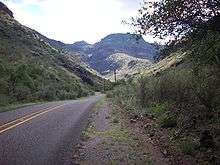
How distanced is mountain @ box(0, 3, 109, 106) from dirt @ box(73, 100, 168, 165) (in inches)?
790

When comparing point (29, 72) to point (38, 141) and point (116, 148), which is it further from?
point (116, 148)

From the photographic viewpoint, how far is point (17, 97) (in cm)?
4112

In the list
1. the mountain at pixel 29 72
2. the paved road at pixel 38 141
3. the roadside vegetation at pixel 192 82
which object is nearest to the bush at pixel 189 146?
the roadside vegetation at pixel 192 82

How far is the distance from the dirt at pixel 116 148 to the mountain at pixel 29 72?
65.8 ft

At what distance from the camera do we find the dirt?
32.2 ft

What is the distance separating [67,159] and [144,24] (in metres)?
5.66

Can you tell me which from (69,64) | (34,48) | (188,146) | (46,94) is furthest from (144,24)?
→ (69,64)

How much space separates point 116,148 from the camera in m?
11.4

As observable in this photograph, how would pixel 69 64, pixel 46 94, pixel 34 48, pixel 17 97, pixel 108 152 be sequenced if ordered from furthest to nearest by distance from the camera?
pixel 69 64 < pixel 34 48 < pixel 46 94 < pixel 17 97 < pixel 108 152

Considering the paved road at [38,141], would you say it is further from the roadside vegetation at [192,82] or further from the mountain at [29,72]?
the mountain at [29,72]

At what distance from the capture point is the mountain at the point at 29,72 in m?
42.5

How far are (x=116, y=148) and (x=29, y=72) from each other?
5012cm

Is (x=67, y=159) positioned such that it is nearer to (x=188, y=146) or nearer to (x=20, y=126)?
(x=188, y=146)

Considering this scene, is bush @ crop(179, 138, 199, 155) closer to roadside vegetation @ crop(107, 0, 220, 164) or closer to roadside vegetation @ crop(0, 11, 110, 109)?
roadside vegetation @ crop(107, 0, 220, 164)
